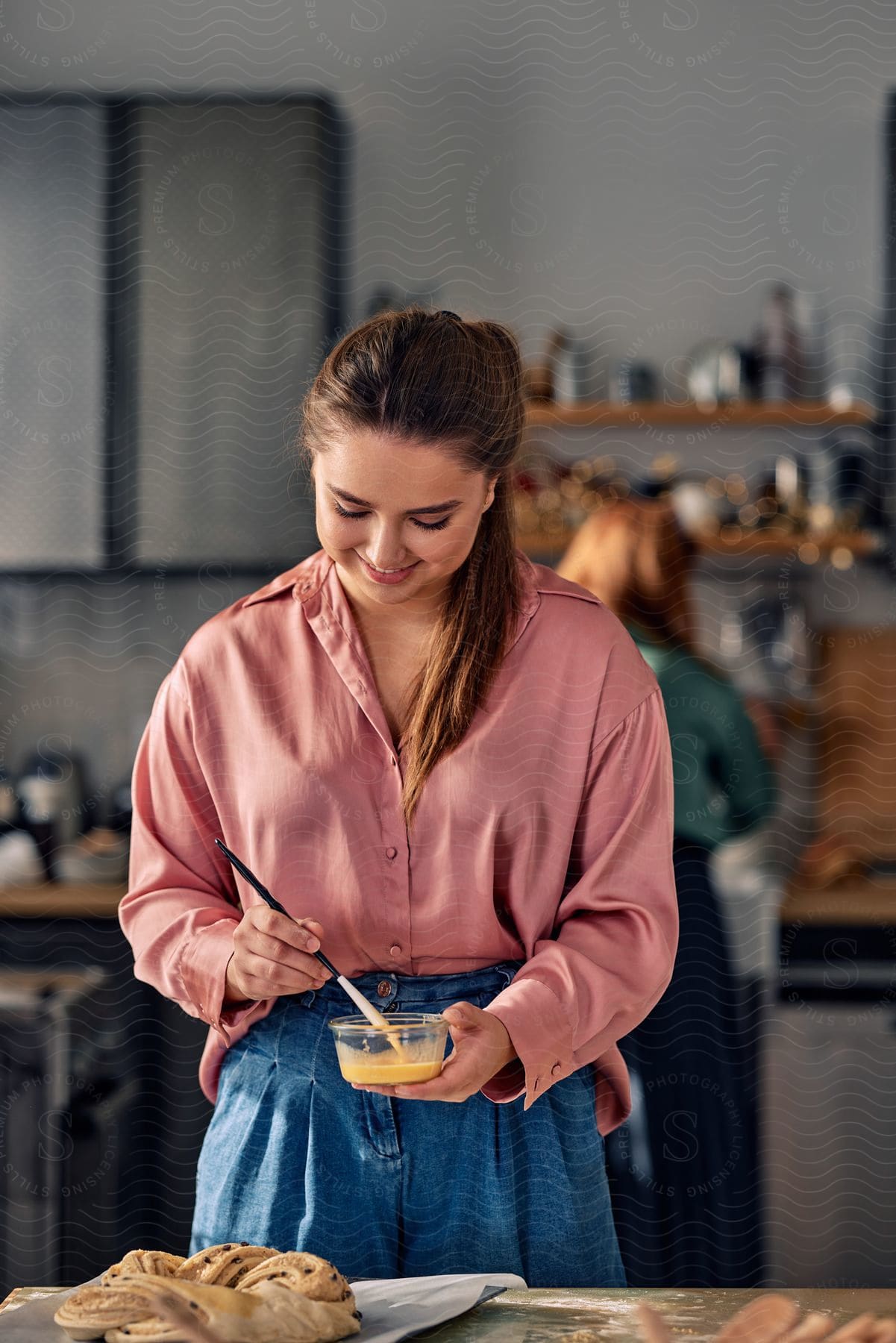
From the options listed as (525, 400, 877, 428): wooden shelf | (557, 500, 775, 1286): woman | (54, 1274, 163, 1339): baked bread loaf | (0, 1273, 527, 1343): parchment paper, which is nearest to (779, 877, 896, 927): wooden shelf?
(557, 500, 775, 1286): woman

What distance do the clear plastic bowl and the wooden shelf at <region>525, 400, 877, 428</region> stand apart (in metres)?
1.81

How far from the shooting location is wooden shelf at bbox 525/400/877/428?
254 cm

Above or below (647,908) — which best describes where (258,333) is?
above

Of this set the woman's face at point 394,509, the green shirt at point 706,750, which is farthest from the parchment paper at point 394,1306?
the green shirt at point 706,750

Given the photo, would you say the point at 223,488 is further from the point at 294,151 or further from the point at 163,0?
the point at 163,0

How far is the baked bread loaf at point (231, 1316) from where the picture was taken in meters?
0.69

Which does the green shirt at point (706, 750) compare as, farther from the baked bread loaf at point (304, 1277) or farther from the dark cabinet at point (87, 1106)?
the baked bread loaf at point (304, 1277)

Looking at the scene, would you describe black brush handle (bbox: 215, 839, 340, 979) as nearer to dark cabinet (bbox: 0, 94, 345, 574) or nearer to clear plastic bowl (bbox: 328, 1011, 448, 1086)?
clear plastic bowl (bbox: 328, 1011, 448, 1086)

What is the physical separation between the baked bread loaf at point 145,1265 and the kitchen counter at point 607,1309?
1.6 inches

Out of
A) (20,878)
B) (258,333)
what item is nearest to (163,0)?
(258,333)

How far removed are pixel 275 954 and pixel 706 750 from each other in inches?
42.8

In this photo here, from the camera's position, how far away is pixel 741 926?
221 cm

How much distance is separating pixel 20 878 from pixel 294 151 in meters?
1.31

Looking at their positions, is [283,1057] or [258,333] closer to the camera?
[283,1057]
